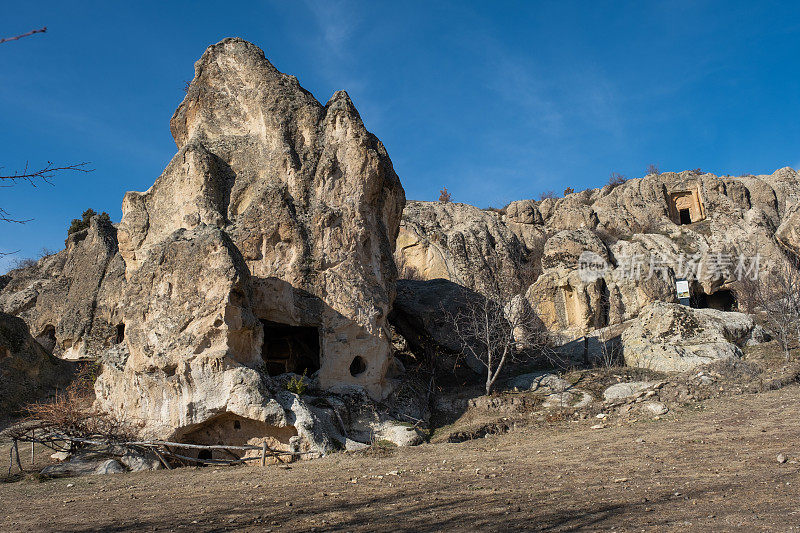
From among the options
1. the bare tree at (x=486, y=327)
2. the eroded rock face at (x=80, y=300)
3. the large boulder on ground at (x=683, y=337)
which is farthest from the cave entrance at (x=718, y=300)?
the eroded rock face at (x=80, y=300)

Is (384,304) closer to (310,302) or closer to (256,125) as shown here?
(310,302)

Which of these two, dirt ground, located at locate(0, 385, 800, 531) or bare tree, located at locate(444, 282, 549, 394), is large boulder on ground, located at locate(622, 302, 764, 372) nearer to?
bare tree, located at locate(444, 282, 549, 394)

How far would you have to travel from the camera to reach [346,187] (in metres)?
13.5

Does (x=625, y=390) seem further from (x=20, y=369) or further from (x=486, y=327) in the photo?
(x=20, y=369)

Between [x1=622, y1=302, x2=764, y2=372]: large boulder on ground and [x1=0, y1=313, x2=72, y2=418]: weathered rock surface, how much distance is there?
562 inches

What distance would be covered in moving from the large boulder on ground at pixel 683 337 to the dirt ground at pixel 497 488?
394 centimetres

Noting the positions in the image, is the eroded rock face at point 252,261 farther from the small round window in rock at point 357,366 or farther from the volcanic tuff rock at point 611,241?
the volcanic tuff rock at point 611,241

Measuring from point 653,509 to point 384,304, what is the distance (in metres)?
8.27

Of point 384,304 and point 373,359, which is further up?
point 384,304

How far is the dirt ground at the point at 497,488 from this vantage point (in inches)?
197

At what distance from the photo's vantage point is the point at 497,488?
647 cm

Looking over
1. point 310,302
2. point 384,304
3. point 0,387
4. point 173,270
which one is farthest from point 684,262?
point 0,387

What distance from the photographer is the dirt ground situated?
5.00 m
